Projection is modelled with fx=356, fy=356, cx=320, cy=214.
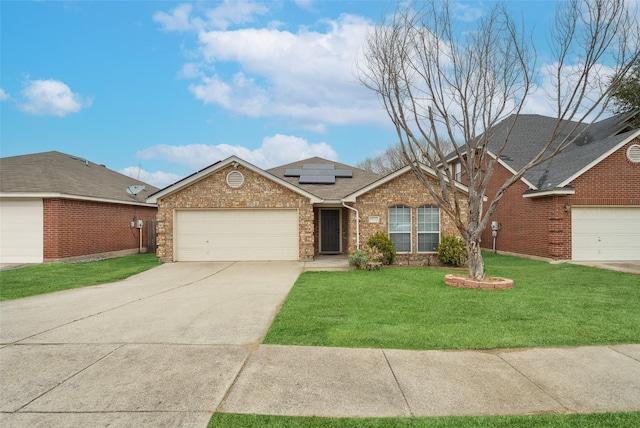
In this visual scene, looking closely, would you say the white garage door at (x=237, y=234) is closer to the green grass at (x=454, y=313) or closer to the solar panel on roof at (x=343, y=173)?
the solar panel on roof at (x=343, y=173)

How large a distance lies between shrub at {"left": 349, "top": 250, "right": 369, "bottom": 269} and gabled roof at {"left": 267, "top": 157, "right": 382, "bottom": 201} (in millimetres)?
2972

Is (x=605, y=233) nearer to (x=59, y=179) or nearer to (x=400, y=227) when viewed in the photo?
(x=400, y=227)

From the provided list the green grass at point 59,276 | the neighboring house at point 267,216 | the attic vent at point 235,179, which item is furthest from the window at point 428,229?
the green grass at point 59,276

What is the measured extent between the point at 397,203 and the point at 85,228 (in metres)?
12.9

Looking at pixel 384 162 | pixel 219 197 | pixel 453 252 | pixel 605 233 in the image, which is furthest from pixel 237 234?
pixel 384 162

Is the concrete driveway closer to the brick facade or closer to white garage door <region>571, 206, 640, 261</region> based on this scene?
the brick facade

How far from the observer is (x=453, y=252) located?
13.0 m

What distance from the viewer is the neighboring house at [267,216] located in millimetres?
13867

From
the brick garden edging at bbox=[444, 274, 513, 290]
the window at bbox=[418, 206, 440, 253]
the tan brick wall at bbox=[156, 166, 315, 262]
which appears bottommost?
the brick garden edging at bbox=[444, 274, 513, 290]

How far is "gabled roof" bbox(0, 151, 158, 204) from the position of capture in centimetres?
1365

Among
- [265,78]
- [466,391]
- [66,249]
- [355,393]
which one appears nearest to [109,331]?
[355,393]

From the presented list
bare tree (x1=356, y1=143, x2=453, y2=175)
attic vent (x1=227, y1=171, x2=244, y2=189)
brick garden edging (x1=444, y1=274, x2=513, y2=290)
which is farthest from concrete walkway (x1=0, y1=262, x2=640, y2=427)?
bare tree (x1=356, y1=143, x2=453, y2=175)

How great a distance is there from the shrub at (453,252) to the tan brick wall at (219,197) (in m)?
6.03

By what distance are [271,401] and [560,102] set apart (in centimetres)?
991
